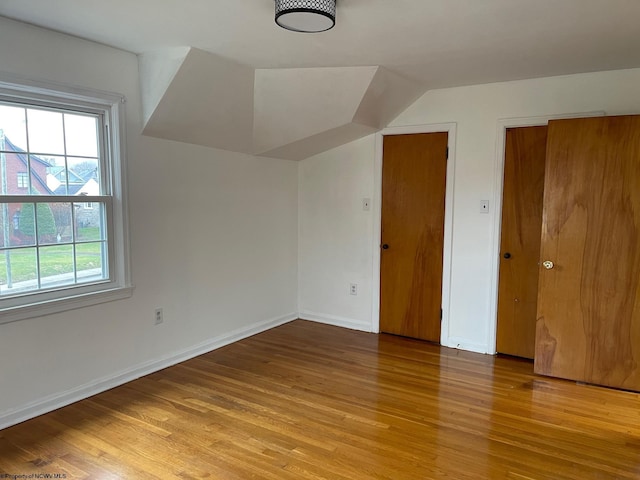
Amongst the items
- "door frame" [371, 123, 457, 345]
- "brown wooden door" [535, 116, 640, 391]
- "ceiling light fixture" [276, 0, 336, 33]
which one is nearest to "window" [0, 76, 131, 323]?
"ceiling light fixture" [276, 0, 336, 33]

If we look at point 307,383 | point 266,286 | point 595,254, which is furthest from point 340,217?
point 595,254

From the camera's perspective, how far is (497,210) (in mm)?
3701

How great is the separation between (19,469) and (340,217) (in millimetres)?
3191

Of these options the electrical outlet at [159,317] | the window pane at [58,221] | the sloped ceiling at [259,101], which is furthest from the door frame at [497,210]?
the window pane at [58,221]

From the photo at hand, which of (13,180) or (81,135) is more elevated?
(81,135)

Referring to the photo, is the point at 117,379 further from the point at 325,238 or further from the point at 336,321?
the point at 325,238

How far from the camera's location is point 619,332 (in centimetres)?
309

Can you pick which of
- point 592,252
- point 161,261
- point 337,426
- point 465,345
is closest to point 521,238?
point 592,252

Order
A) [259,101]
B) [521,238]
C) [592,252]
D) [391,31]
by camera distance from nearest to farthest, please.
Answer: [391,31] → [592,252] → [259,101] → [521,238]

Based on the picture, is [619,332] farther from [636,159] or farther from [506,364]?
[636,159]

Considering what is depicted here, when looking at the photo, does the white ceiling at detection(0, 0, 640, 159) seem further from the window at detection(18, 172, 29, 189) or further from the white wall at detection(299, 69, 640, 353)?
the window at detection(18, 172, 29, 189)

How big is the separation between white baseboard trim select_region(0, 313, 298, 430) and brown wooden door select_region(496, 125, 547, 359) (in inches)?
88.5

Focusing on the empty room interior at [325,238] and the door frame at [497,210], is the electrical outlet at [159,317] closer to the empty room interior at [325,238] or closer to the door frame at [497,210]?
the empty room interior at [325,238]

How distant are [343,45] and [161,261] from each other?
78.9 inches
